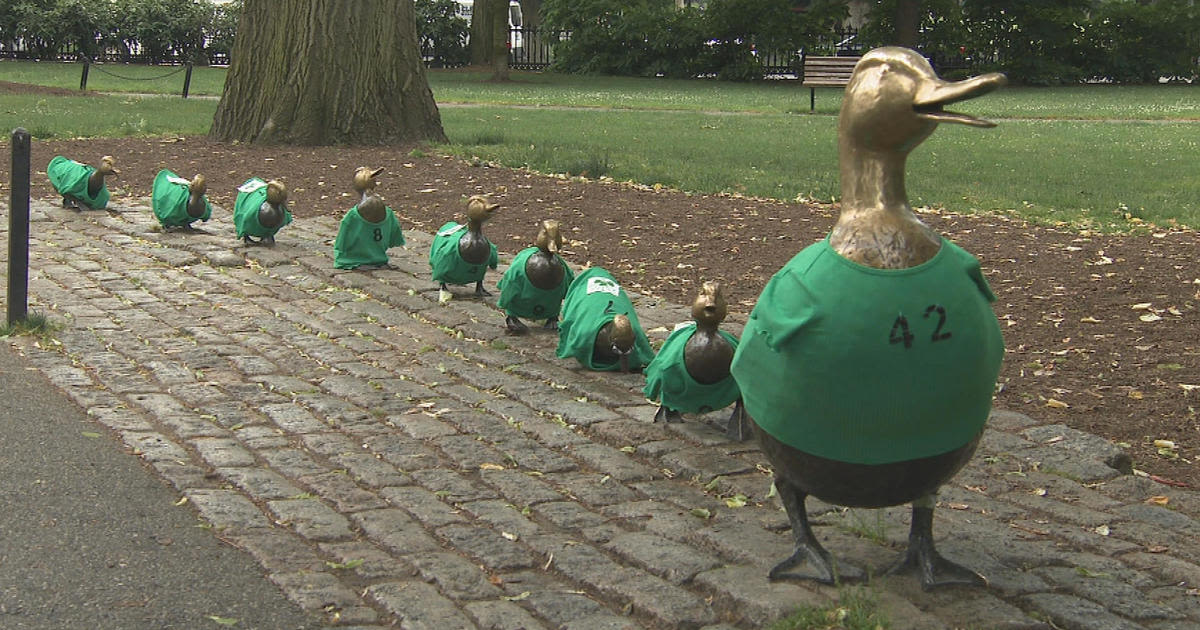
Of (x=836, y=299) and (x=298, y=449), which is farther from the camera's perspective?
(x=298, y=449)

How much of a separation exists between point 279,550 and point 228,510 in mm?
452

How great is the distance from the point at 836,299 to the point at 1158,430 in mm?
2773

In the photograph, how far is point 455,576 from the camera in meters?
4.33

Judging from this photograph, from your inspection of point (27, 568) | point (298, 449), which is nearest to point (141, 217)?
point (298, 449)

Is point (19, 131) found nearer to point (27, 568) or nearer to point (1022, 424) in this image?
point (27, 568)

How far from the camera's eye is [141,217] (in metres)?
11.0

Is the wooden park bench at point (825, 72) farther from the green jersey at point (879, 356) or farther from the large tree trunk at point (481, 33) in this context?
the green jersey at point (879, 356)

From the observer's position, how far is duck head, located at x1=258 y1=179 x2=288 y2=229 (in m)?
9.30

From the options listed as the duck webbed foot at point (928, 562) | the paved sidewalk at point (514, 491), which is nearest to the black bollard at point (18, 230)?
the paved sidewalk at point (514, 491)

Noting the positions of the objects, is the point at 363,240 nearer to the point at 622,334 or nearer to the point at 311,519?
the point at 622,334

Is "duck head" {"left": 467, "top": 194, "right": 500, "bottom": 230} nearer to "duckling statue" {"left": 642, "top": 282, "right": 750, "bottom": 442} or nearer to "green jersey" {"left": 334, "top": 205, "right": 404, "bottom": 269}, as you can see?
"green jersey" {"left": 334, "top": 205, "right": 404, "bottom": 269}

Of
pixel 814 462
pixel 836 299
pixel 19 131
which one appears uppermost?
pixel 19 131

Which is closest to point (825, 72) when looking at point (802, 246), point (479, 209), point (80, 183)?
point (802, 246)

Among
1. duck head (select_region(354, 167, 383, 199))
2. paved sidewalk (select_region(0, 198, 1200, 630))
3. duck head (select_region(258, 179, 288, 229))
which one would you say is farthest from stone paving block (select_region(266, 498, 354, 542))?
duck head (select_region(258, 179, 288, 229))
